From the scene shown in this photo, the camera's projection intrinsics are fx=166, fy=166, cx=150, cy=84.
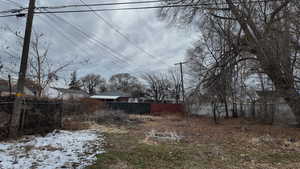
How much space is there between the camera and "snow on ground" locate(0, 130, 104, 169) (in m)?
3.57

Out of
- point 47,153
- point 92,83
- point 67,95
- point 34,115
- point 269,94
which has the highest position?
point 92,83

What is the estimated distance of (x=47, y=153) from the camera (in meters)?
4.28

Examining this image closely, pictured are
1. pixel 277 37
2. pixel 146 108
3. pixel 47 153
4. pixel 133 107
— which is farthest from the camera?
pixel 146 108

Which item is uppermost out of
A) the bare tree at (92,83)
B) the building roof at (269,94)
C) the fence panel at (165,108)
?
the bare tree at (92,83)

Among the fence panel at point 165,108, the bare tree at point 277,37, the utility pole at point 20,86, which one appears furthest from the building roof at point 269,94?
the fence panel at point 165,108

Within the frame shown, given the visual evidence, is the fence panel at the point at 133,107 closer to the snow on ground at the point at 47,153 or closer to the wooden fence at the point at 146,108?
the wooden fence at the point at 146,108

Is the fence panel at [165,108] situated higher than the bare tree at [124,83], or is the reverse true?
the bare tree at [124,83]

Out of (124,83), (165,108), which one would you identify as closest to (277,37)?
(165,108)

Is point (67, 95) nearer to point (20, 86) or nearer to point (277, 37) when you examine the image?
point (20, 86)

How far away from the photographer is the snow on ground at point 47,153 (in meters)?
3.57

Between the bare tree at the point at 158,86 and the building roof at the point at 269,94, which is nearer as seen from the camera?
the building roof at the point at 269,94

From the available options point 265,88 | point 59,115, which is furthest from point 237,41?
point 59,115

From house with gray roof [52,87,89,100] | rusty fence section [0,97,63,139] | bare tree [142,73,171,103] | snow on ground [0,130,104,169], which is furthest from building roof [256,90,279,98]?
bare tree [142,73,171,103]

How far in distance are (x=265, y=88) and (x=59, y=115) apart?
35.5 ft
